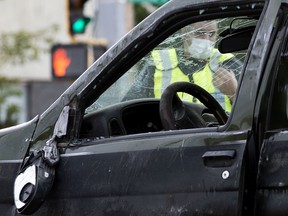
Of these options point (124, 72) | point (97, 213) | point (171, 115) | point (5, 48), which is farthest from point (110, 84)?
point (5, 48)

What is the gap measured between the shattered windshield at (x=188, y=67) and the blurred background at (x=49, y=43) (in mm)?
6149

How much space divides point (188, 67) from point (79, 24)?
25.2ft

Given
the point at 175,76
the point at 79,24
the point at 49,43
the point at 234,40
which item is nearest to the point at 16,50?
the point at 49,43

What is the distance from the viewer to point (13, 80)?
1866cm

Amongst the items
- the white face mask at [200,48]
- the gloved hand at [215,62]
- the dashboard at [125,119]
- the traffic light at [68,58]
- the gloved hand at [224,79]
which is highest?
the white face mask at [200,48]

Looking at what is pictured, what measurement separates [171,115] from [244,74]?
0.52 metres

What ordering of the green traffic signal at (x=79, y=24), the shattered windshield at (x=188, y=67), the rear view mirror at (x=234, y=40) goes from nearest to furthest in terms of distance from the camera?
the shattered windshield at (x=188, y=67) → the rear view mirror at (x=234, y=40) → the green traffic signal at (x=79, y=24)

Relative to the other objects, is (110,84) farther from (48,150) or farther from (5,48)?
(5,48)

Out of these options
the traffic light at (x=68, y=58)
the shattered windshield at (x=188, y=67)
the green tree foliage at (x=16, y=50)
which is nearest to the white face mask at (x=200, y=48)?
the shattered windshield at (x=188, y=67)

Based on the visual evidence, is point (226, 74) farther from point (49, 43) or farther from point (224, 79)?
point (49, 43)

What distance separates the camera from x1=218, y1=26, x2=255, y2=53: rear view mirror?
3.35m

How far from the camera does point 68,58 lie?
391 inches

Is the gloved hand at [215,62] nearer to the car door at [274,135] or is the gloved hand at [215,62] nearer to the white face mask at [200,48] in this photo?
the white face mask at [200,48]

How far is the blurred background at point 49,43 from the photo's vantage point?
9961mm
